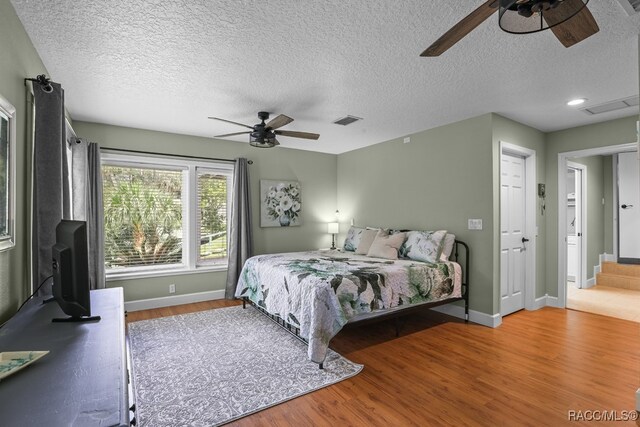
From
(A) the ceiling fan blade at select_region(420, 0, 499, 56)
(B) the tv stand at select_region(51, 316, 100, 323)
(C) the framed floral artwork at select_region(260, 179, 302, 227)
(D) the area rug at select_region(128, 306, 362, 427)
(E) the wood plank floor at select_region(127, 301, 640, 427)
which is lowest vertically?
(E) the wood plank floor at select_region(127, 301, 640, 427)

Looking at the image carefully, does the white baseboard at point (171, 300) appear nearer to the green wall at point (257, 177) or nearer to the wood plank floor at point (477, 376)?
the green wall at point (257, 177)

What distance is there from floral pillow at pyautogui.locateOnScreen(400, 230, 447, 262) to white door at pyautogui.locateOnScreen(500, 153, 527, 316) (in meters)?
0.76

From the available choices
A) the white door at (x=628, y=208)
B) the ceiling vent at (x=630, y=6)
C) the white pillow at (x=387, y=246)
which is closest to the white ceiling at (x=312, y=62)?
the ceiling vent at (x=630, y=6)

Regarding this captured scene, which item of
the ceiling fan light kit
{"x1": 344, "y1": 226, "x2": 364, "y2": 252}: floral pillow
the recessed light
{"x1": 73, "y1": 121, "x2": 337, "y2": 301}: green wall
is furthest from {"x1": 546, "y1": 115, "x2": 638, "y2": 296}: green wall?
the ceiling fan light kit

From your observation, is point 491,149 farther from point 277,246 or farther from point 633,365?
point 277,246

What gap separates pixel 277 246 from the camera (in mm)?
5570

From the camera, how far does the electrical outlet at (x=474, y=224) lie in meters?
3.86

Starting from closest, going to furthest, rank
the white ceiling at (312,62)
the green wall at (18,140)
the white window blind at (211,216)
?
the green wall at (18,140), the white ceiling at (312,62), the white window blind at (211,216)

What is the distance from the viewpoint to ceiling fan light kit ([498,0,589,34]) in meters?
1.33

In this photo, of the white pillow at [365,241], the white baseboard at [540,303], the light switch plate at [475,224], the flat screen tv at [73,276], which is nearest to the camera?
the flat screen tv at [73,276]

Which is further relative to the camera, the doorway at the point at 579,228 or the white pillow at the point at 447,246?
the doorway at the point at 579,228

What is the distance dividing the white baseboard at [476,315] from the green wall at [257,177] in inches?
103

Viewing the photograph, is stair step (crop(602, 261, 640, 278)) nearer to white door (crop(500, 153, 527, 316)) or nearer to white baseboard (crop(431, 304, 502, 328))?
white door (crop(500, 153, 527, 316))

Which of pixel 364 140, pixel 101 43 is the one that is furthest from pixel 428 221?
pixel 101 43
